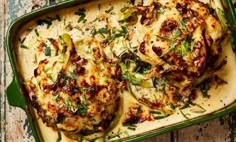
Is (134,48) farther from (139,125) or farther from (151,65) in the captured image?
(139,125)

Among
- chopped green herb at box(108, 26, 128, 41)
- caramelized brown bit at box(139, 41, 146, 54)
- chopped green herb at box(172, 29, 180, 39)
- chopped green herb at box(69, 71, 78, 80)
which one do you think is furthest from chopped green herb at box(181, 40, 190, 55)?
chopped green herb at box(69, 71, 78, 80)

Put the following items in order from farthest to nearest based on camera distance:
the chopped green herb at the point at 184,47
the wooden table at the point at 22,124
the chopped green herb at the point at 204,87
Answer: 1. the wooden table at the point at 22,124
2. the chopped green herb at the point at 204,87
3. the chopped green herb at the point at 184,47

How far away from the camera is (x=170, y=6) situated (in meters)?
1.94

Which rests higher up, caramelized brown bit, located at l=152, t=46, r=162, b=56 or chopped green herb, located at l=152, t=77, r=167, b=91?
caramelized brown bit, located at l=152, t=46, r=162, b=56

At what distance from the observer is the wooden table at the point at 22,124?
7.15 ft

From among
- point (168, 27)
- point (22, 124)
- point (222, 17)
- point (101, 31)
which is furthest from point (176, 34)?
point (22, 124)

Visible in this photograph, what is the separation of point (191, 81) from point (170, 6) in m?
0.29

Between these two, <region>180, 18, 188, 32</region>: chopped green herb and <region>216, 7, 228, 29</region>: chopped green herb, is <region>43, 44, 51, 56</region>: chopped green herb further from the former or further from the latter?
<region>216, 7, 228, 29</region>: chopped green herb

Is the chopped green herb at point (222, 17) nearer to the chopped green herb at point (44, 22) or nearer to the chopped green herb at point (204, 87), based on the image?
the chopped green herb at point (204, 87)

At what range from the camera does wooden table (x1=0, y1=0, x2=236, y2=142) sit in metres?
2.18

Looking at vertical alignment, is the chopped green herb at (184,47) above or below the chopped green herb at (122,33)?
below

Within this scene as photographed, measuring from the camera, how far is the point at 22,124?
2.26 meters

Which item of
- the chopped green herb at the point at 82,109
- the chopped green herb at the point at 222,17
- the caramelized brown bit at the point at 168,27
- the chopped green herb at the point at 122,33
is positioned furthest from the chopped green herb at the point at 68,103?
the chopped green herb at the point at 222,17

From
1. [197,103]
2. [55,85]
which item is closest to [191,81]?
[197,103]
